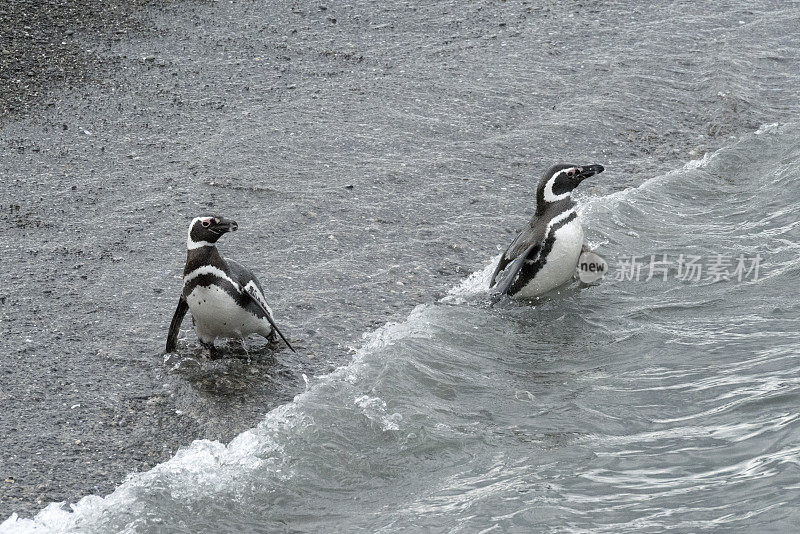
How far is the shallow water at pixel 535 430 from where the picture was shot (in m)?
4.30

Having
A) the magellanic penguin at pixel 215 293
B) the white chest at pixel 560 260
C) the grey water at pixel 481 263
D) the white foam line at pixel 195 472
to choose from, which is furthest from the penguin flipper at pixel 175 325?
the white chest at pixel 560 260

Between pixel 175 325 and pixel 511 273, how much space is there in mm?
2030

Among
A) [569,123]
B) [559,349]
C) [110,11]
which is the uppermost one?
[110,11]

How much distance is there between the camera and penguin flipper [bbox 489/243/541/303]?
20.3ft

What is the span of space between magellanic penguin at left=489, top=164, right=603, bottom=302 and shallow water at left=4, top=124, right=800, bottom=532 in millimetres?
139

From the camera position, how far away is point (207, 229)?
5.52 m

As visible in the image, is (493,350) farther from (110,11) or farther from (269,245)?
(110,11)

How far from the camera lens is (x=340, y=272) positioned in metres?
6.54

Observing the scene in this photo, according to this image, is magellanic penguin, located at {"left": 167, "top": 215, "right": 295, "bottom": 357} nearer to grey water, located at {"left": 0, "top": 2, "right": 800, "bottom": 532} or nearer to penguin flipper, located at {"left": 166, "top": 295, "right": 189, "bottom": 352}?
penguin flipper, located at {"left": 166, "top": 295, "right": 189, "bottom": 352}

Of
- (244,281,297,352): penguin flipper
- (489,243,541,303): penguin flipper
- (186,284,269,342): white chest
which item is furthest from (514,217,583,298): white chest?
(186,284,269,342): white chest

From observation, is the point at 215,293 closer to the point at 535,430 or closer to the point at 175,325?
the point at 175,325

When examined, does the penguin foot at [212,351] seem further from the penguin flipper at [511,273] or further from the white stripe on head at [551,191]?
the white stripe on head at [551,191]

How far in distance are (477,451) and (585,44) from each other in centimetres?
A: 651

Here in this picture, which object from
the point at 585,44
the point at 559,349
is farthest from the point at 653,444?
the point at 585,44
